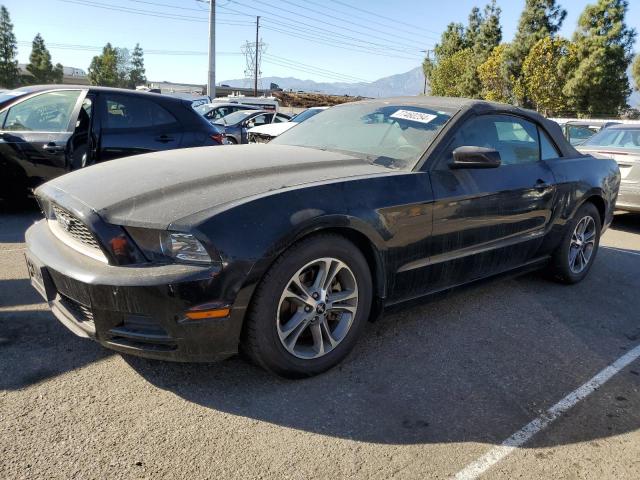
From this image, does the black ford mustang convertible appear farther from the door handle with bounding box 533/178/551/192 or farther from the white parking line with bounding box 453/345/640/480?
the white parking line with bounding box 453/345/640/480

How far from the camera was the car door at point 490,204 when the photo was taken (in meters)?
3.27

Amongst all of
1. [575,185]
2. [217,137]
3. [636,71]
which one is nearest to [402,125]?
[575,185]

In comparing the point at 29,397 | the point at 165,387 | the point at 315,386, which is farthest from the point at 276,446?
the point at 29,397

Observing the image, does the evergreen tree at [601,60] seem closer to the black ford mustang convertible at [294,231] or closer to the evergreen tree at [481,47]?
the evergreen tree at [481,47]

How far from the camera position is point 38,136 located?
18.5 feet

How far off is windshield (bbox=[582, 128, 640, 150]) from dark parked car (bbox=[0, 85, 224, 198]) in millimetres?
6269

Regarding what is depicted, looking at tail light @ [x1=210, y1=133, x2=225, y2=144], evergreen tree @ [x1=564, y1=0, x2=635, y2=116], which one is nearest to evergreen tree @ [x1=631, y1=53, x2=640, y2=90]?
evergreen tree @ [x1=564, y1=0, x2=635, y2=116]

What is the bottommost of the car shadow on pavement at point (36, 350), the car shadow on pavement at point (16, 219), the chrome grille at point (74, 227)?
the car shadow on pavement at point (16, 219)

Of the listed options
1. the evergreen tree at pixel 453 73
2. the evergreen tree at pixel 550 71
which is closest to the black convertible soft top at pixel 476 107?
the evergreen tree at pixel 550 71

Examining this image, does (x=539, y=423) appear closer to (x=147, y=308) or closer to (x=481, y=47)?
(x=147, y=308)

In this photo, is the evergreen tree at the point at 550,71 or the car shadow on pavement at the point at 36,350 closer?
the car shadow on pavement at the point at 36,350

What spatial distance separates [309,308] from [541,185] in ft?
7.69

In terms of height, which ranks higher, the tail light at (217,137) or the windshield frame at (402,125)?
the windshield frame at (402,125)

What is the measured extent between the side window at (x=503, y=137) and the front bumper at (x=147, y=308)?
188 centimetres
